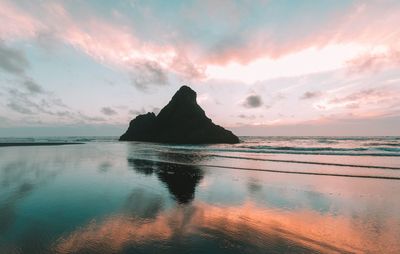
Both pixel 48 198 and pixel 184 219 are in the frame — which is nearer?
pixel 184 219

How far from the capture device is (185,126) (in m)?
103

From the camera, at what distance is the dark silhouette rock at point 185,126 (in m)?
96.6

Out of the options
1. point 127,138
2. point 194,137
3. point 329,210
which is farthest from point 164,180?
point 127,138

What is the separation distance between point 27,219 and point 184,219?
4.84 m

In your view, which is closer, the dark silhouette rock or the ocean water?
the ocean water

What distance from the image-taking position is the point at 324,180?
17141mm

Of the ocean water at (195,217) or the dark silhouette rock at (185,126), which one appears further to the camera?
the dark silhouette rock at (185,126)

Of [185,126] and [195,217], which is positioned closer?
[195,217]

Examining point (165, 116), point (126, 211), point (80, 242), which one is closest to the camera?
point (80, 242)

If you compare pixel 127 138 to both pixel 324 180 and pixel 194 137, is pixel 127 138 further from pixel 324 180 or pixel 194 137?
pixel 324 180

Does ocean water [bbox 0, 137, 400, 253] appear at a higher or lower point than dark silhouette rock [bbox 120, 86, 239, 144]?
lower

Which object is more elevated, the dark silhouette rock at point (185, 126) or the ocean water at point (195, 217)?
the dark silhouette rock at point (185, 126)

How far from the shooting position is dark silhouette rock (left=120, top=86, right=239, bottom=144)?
96562mm

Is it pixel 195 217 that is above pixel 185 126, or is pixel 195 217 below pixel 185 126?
below
